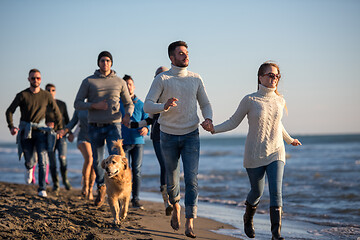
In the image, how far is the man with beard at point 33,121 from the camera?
7.58 meters

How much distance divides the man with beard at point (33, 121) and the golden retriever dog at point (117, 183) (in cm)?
247

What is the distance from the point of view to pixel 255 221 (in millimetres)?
6719

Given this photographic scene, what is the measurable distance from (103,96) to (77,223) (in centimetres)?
215

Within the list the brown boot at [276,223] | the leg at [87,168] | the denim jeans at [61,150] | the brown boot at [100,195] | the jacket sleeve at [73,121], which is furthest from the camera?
the denim jeans at [61,150]

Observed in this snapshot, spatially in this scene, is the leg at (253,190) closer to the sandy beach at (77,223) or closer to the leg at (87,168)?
the sandy beach at (77,223)

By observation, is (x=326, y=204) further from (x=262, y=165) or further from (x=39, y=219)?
(x=39, y=219)

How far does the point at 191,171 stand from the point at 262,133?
912 millimetres

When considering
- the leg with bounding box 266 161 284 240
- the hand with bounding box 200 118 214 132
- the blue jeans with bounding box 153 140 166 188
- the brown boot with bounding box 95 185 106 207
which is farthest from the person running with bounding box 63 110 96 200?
the leg with bounding box 266 161 284 240

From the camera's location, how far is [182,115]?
A: 4.77 meters

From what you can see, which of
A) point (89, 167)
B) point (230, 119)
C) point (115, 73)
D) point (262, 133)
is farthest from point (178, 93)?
point (89, 167)

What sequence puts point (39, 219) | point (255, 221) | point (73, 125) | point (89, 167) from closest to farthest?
point (39, 219) → point (255, 221) → point (89, 167) → point (73, 125)

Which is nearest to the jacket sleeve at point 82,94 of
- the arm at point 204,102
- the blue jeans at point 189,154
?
the blue jeans at point 189,154

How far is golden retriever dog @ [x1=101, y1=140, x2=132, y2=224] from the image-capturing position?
18.0 feet

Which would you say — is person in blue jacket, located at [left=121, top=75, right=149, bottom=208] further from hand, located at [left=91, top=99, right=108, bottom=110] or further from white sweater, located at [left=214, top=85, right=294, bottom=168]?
white sweater, located at [left=214, top=85, right=294, bottom=168]
